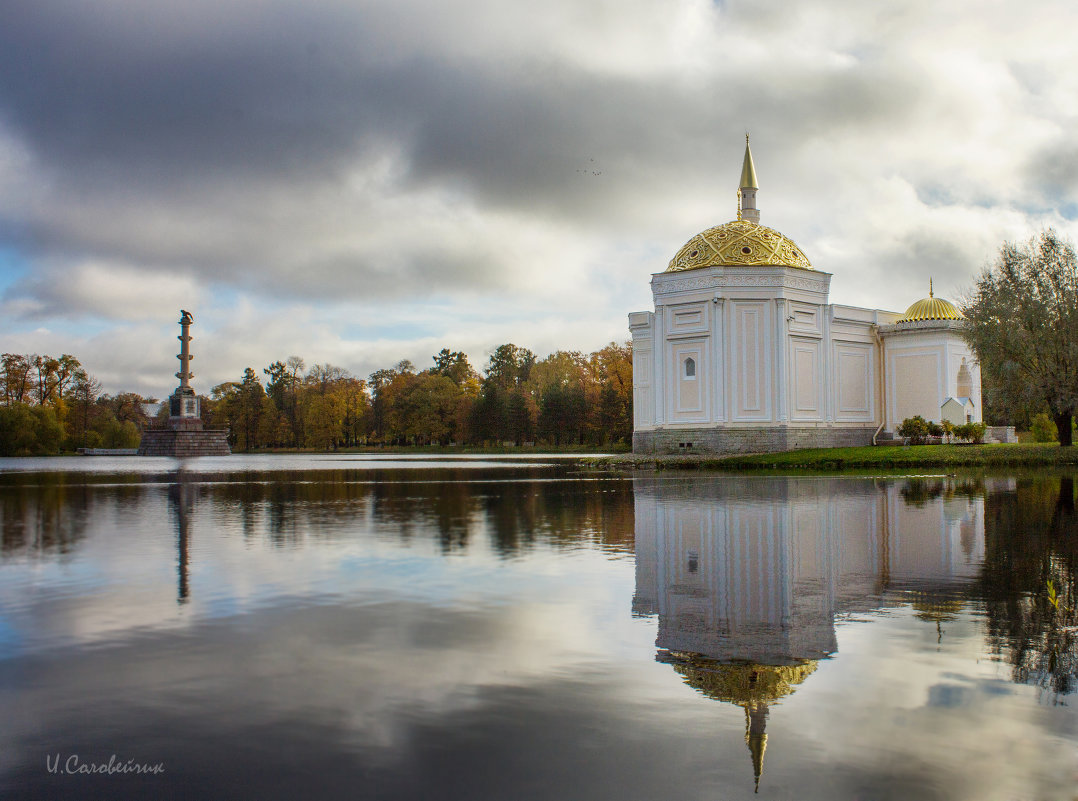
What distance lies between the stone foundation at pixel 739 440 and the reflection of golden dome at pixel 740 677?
3739 centimetres

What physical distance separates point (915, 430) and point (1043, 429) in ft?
59.5

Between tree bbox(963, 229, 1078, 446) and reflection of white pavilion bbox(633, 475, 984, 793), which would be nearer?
reflection of white pavilion bbox(633, 475, 984, 793)

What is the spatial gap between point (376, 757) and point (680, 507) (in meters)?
13.8

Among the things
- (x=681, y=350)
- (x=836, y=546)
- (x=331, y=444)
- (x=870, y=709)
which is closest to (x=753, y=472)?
(x=681, y=350)

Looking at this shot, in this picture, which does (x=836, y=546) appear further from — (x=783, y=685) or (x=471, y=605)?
(x=783, y=685)

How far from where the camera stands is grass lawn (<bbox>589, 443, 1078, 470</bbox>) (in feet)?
108

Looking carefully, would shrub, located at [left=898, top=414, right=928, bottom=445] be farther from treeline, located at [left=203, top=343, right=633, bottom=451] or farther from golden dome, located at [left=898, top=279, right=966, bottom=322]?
treeline, located at [left=203, top=343, right=633, bottom=451]

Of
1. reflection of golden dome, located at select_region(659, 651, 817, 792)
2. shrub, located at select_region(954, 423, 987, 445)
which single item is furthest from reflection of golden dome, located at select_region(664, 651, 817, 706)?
shrub, located at select_region(954, 423, 987, 445)

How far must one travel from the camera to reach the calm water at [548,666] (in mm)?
4266

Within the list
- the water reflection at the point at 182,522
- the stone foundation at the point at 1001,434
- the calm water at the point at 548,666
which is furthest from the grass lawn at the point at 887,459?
the calm water at the point at 548,666

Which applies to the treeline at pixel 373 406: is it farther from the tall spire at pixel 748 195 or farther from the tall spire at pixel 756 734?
the tall spire at pixel 756 734

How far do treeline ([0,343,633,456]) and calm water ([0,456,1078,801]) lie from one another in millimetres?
63179

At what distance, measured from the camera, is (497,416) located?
302 ft

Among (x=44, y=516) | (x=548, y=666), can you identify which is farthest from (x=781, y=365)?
(x=548, y=666)
